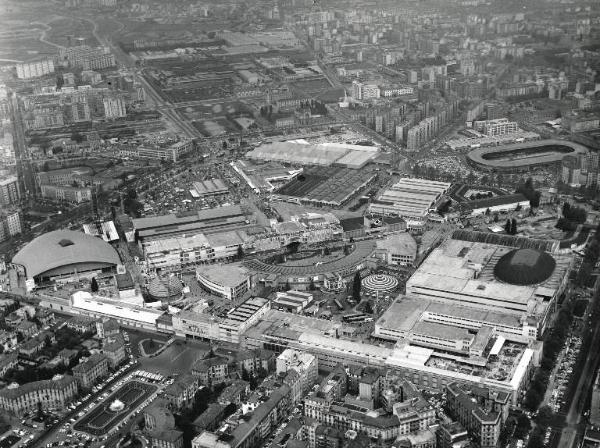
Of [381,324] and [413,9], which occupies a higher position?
[413,9]

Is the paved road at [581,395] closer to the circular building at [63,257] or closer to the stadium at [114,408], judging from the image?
the stadium at [114,408]

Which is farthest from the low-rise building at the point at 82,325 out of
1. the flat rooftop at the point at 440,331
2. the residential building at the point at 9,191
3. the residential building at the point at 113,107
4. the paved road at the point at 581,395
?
the residential building at the point at 113,107

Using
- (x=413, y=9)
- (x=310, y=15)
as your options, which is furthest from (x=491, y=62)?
(x=310, y=15)

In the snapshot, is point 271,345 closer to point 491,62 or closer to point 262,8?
point 491,62

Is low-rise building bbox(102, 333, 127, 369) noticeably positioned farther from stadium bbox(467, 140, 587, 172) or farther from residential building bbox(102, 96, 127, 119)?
residential building bbox(102, 96, 127, 119)

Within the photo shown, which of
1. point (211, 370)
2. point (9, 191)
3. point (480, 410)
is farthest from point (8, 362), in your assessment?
point (9, 191)

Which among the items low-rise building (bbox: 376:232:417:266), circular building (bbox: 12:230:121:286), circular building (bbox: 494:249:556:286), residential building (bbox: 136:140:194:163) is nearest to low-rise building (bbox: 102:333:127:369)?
circular building (bbox: 12:230:121:286)

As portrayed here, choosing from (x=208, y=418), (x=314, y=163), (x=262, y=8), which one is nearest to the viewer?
(x=208, y=418)
